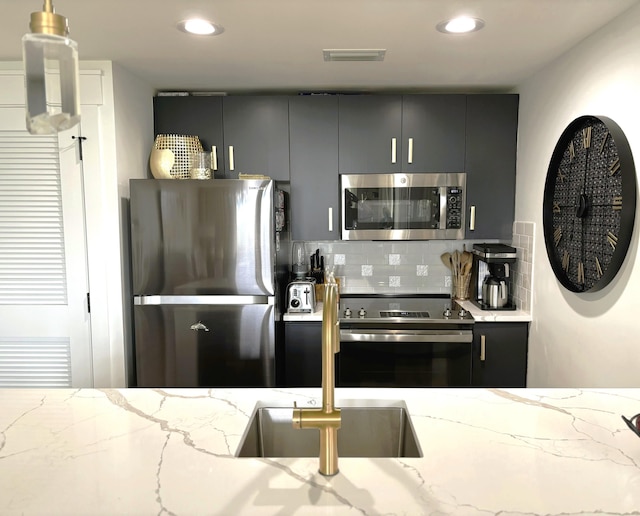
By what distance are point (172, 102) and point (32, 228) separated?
1.11m

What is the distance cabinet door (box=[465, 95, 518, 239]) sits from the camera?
3.05 m

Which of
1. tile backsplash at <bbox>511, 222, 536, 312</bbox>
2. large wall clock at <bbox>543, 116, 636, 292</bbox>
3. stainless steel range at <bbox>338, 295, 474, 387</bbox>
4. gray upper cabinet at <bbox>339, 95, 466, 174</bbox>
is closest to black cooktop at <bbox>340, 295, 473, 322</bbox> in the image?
stainless steel range at <bbox>338, 295, 474, 387</bbox>

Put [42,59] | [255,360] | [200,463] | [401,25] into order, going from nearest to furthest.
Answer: [42,59] < [200,463] < [401,25] < [255,360]

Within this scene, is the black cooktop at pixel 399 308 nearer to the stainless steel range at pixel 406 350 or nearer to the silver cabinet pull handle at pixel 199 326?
the stainless steel range at pixel 406 350

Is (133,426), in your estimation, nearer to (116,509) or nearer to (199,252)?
(116,509)

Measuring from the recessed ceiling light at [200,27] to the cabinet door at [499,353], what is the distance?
2.08m

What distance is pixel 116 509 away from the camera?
0.93 m

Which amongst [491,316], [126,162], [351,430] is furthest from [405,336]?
[126,162]

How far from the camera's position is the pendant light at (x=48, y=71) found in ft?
2.23

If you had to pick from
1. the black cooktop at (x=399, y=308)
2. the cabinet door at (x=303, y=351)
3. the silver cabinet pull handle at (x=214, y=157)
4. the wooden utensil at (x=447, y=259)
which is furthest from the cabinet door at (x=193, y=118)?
the wooden utensil at (x=447, y=259)

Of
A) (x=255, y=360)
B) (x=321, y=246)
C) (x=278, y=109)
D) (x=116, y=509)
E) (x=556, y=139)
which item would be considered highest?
(x=278, y=109)

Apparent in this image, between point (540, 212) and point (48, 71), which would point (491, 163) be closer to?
point (540, 212)

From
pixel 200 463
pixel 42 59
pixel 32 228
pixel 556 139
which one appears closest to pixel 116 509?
pixel 200 463

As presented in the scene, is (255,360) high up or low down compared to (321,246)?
down
